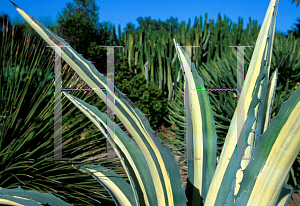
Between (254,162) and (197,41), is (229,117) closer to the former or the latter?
(254,162)

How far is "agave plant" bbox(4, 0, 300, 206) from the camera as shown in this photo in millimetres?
562

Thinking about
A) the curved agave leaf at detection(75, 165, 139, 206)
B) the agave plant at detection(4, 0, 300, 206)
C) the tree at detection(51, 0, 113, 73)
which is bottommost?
the curved agave leaf at detection(75, 165, 139, 206)

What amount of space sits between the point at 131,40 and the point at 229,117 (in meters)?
4.38

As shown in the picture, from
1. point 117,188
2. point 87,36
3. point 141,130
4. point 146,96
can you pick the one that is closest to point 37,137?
point 117,188

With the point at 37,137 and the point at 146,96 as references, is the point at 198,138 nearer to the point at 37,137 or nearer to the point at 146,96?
the point at 37,137

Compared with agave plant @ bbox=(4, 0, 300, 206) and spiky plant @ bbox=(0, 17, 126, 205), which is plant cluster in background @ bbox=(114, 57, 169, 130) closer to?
spiky plant @ bbox=(0, 17, 126, 205)

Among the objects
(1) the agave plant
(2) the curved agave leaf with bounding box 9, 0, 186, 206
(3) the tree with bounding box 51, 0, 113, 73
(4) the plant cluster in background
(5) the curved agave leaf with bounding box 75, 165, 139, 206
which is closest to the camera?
(1) the agave plant

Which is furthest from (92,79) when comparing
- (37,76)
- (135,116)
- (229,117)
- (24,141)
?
(229,117)

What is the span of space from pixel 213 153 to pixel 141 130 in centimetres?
30

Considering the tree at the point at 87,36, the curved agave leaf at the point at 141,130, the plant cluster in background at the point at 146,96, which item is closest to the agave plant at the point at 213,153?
the curved agave leaf at the point at 141,130

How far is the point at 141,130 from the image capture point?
0.68m

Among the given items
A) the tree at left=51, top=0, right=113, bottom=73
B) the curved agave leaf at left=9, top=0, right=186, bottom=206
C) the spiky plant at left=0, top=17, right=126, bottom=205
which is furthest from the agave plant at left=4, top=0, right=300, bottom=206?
the tree at left=51, top=0, right=113, bottom=73

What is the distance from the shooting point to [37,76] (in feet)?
5.83

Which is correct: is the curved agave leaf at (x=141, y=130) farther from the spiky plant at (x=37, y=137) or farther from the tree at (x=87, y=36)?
the tree at (x=87, y=36)
